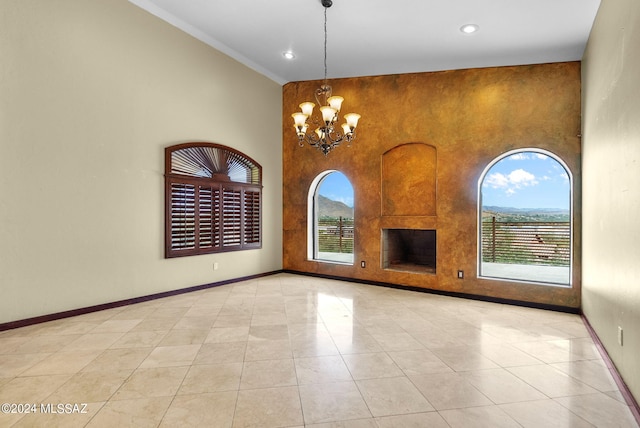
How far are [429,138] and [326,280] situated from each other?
10.2 ft

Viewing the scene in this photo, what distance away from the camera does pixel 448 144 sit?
5219mm

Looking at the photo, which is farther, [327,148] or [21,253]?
[327,148]

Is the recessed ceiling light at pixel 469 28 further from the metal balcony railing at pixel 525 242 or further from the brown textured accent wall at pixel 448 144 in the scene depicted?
the metal balcony railing at pixel 525 242

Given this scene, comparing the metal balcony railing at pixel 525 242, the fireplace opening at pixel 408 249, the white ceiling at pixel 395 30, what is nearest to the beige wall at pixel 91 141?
the white ceiling at pixel 395 30

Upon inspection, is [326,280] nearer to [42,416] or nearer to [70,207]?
[70,207]

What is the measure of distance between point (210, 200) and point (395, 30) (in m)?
3.71

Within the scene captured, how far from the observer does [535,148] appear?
183 inches

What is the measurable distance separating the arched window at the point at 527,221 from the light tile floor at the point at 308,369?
6.11ft

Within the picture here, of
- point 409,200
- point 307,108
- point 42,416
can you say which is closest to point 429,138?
point 409,200

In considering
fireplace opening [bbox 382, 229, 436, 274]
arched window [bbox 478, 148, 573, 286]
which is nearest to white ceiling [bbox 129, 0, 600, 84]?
arched window [bbox 478, 148, 573, 286]

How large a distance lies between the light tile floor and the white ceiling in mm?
3548

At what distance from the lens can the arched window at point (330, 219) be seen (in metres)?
6.78

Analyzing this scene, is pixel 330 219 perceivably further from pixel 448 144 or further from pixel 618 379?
pixel 618 379

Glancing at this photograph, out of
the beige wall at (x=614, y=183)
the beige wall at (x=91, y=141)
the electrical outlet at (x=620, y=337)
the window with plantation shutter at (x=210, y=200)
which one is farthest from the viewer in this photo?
the window with plantation shutter at (x=210, y=200)
